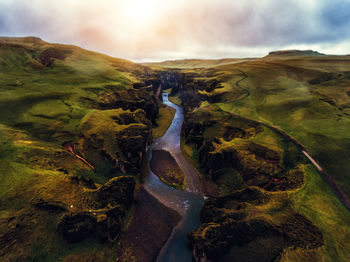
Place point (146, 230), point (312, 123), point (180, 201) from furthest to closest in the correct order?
point (312, 123), point (180, 201), point (146, 230)

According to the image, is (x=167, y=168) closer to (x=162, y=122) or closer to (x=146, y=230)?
(x=146, y=230)

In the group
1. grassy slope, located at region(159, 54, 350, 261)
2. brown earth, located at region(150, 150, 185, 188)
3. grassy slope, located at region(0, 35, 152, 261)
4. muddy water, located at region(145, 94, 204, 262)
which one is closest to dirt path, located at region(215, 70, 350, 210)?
grassy slope, located at region(159, 54, 350, 261)

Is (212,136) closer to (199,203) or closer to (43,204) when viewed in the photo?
(199,203)

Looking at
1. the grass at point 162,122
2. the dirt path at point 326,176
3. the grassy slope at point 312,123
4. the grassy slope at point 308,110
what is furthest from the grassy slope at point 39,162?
the grassy slope at point 308,110

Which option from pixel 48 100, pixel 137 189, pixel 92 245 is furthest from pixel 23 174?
pixel 48 100

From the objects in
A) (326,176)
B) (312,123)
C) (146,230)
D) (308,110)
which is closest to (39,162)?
(146,230)

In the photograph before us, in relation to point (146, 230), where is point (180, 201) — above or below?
below

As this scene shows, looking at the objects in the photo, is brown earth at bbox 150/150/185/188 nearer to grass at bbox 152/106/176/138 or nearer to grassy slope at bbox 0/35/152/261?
grassy slope at bbox 0/35/152/261

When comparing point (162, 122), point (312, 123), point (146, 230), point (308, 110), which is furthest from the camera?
point (162, 122)
